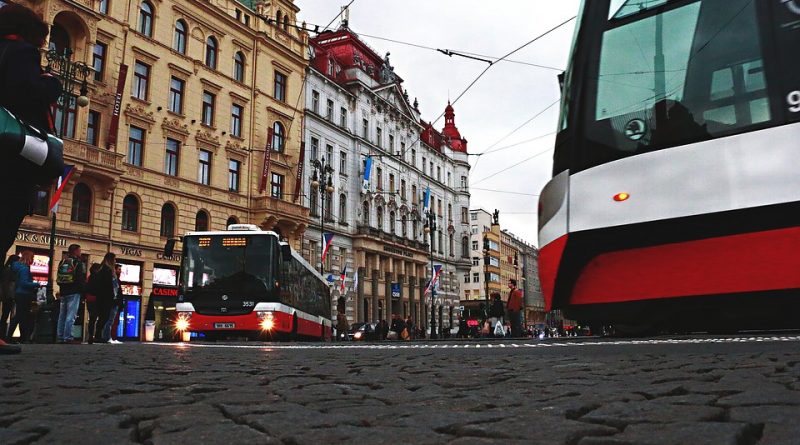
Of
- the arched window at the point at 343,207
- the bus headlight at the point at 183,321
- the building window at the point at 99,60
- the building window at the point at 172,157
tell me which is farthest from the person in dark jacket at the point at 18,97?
the arched window at the point at 343,207

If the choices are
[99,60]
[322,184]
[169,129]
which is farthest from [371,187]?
[99,60]

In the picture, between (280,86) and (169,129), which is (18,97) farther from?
(280,86)

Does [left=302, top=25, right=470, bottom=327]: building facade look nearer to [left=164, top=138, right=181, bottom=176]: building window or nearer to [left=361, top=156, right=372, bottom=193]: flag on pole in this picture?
[left=361, top=156, right=372, bottom=193]: flag on pole

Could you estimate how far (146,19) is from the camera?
30.4 meters

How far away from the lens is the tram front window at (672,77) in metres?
6.38

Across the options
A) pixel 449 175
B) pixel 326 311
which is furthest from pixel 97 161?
pixel 449 175

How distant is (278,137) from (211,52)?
20.3 ft

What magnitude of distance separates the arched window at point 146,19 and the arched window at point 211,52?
3.59 m

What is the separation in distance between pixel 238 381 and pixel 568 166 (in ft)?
15.1

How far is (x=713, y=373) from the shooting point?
3480mm

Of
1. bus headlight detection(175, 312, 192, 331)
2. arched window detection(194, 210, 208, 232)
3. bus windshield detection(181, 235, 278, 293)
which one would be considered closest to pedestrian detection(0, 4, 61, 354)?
bus headlight detection(175, 312, 192, 331)

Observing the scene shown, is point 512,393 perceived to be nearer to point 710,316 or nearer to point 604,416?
point 604,416

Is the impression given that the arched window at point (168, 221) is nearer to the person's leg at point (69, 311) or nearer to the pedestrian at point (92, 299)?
the pedestrian at point (92, 299)

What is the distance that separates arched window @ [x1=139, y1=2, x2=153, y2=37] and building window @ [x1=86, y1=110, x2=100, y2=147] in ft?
16.1
